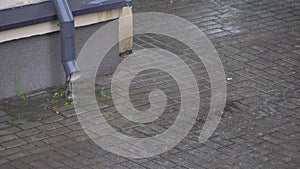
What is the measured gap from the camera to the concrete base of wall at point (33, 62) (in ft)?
25.3

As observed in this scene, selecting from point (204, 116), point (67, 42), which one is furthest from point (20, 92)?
point (204, 116)

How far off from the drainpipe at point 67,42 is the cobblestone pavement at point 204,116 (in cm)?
27

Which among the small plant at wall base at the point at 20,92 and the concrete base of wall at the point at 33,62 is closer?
the concrete base of wall at the point at 33,62

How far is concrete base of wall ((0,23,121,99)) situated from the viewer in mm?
7715

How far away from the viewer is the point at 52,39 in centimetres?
798

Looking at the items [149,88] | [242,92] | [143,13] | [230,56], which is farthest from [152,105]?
[143,13]

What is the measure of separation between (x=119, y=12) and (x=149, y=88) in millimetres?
986

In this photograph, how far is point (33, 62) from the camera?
7898mm

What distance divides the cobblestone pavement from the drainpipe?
27 centimetres

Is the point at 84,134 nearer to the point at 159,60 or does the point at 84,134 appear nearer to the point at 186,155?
the point at 186,155

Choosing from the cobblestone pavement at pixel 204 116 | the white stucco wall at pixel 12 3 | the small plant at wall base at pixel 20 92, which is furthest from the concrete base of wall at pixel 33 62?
the white stucco wall at pixel 12 3

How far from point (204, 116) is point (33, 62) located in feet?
6.27

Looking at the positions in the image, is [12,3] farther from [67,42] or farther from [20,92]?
[20,92]

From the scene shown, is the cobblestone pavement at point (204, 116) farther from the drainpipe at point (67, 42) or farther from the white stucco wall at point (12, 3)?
the white stucco wall at point (12, 3)
